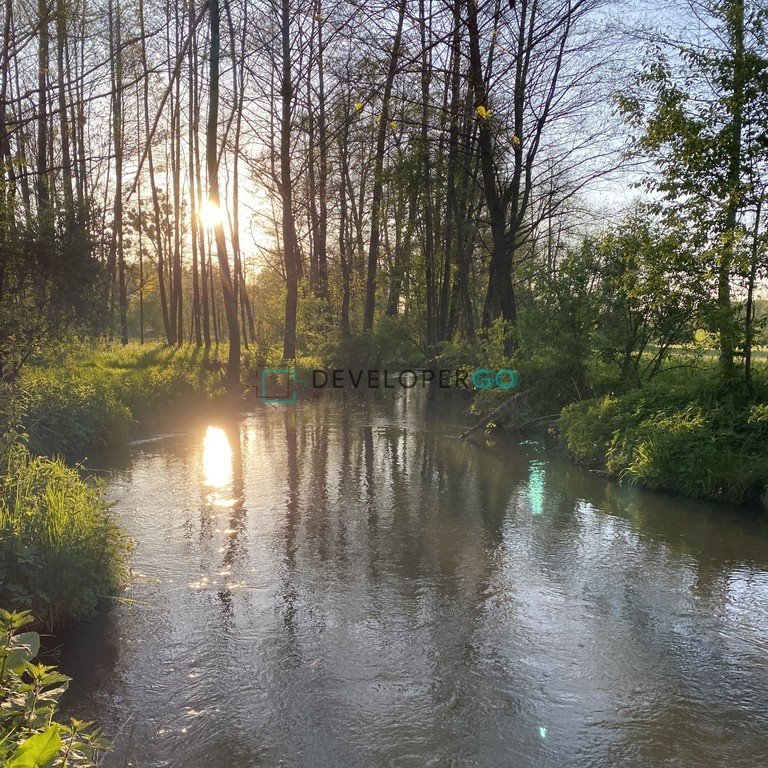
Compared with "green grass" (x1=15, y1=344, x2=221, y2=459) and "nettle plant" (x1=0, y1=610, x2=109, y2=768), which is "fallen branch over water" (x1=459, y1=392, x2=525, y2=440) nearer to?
"green grass" (x1=15, y1=344, x2=221, y2=459)

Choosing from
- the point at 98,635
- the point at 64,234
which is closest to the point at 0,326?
the point at 64,234

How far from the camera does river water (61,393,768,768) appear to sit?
11.4 feet

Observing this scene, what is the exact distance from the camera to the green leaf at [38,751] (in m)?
1.59

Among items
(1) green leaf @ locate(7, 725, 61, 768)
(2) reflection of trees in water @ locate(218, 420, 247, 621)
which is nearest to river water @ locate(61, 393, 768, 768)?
(2) reflection of trees in water @ locate(218, 420, 247, 621)

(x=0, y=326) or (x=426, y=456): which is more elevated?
(x=0, y=326)

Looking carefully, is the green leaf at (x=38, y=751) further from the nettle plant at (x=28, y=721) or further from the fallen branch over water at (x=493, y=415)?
the fallen branch over water at (x=493, y=415)

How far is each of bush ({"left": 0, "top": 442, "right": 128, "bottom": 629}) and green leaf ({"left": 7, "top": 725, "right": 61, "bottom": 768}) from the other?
2.94 metres

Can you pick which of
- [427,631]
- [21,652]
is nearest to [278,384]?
[427,631]

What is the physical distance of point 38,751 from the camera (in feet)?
5.29

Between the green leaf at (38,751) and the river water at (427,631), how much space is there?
6.25 ft

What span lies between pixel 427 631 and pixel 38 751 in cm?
336

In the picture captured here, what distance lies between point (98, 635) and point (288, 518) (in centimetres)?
289

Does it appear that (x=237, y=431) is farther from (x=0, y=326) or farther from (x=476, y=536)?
(x=476, y=536)

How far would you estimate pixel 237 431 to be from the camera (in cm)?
1262
